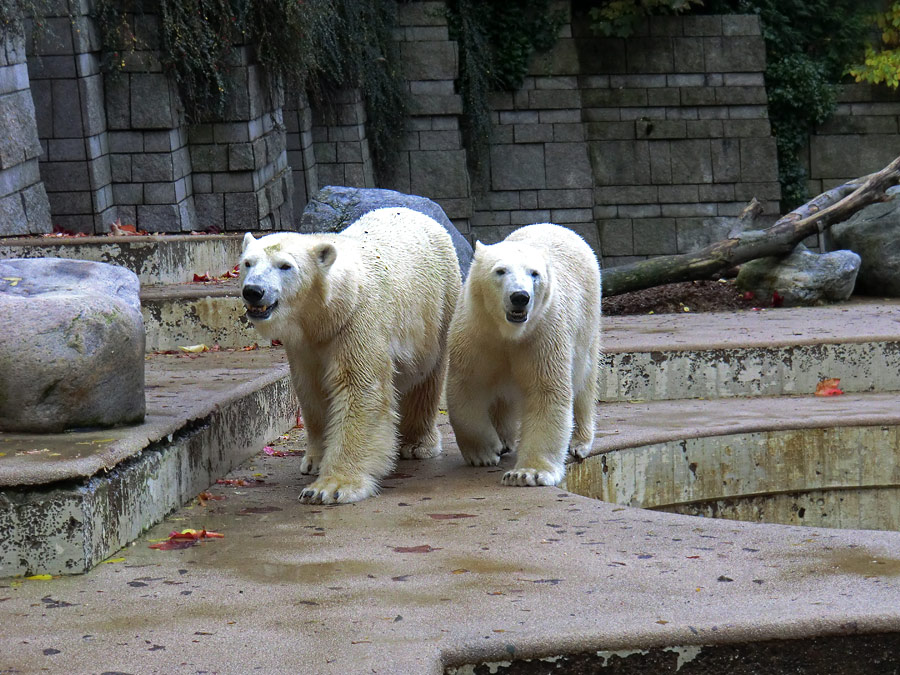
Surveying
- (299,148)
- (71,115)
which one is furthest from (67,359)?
(299,148)

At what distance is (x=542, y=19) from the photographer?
1351 cm

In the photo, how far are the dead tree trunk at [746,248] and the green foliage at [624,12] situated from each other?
16.6 feet

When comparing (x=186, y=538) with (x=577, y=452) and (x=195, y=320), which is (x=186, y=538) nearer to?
(x=577, y=452)

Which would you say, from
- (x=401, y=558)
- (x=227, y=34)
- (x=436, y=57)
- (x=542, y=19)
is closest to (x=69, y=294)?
(x=401, y=558)

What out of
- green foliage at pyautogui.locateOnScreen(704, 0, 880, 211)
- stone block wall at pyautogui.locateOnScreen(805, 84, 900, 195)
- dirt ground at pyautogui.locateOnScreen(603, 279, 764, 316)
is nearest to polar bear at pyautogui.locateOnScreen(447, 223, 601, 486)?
dirt ground at pyautogui.locateOnScreen(603, 279, 764, 316)

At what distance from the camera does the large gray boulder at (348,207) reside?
781 cm

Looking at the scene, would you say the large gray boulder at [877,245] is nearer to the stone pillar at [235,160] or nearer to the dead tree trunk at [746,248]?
the dead tree trunk at [746,248]

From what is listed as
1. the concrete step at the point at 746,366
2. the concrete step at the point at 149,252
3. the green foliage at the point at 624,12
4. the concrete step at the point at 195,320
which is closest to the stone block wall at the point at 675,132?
the green foliage at the point at 624,12

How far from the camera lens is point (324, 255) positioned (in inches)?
153

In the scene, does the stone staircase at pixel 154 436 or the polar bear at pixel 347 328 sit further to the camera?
the polar bear at pixel 347 328

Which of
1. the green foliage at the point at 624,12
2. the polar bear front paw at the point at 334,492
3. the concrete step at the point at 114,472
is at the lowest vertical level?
the polar bear front paw at the point at 334,492

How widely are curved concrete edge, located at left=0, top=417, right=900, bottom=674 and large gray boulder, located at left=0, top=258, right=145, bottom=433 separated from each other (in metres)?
0.45

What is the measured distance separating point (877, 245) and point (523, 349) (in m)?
5.97

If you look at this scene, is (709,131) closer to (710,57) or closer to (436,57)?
(710,57)
